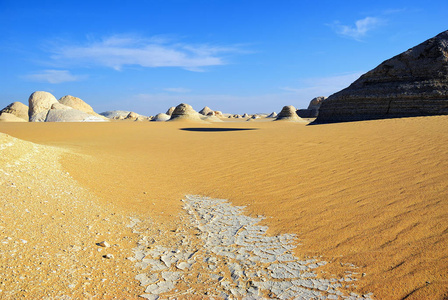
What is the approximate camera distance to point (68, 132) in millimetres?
19062

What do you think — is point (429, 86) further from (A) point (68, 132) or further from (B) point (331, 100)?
(A) point (68, 132)

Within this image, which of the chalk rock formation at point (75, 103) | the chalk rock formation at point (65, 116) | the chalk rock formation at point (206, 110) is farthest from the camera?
the chalk rock formation at point (206, 110)

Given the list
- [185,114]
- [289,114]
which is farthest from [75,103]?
[289,114]

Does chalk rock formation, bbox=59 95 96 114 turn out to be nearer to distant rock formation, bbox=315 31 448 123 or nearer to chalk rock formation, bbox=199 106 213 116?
chalk rock formation, bbox=199 106 213 116

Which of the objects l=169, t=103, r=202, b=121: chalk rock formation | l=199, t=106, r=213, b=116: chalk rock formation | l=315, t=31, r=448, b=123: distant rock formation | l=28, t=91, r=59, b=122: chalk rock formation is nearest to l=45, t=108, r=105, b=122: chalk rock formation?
l=28, t=91, r=59, b=122: chalk rock formation

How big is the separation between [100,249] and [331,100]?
669 inches

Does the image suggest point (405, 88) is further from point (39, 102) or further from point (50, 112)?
point (39, 102)

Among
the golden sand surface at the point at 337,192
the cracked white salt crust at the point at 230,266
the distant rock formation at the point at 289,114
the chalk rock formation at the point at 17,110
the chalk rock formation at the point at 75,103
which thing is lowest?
the cracked white salt crust at the point at 230,266

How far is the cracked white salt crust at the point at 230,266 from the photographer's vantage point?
240 centimetres

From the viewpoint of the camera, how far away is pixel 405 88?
14.6m

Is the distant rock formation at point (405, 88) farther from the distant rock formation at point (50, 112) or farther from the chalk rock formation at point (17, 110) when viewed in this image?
the chalk rock formation at point (17, 110)

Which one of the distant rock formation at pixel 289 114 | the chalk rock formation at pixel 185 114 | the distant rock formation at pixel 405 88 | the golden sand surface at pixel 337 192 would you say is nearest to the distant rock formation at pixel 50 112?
the chalk rock formation at pixel 185 114

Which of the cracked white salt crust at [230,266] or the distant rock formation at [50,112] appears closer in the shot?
the cracked white salt crust at [230,266]

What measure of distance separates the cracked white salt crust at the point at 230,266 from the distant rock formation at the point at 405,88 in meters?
14.0
